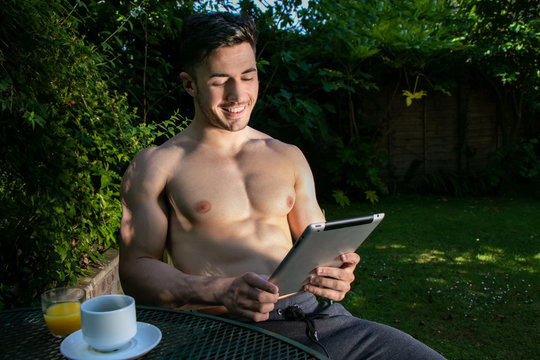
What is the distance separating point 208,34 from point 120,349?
42.9 inches

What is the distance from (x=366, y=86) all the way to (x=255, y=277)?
5825mm

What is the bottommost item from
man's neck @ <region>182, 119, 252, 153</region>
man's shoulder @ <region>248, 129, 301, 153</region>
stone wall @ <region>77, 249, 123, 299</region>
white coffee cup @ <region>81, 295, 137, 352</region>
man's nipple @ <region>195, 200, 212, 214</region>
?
stone wall @ <region>77, 249, 123, 299</region>

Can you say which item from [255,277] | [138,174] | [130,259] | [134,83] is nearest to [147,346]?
[255,277]

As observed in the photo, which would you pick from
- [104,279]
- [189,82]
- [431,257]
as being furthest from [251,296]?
[431,257]

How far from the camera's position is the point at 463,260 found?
4406 mm

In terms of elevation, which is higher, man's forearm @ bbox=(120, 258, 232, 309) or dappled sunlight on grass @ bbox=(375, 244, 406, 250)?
man's forearm @ bbox=(120, 258, 232, 309)

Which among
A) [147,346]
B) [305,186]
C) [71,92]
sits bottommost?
[147,346]

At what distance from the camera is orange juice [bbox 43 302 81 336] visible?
1181 millimetres

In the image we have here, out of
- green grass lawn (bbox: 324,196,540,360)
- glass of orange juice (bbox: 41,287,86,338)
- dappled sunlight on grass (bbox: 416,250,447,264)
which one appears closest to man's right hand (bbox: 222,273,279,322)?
glass of orange juice (bbox: 41,287,86,338)

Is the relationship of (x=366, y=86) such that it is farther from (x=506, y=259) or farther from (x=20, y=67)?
(x=20, y=67)

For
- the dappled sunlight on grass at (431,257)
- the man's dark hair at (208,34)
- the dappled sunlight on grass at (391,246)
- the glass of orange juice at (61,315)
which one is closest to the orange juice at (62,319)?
the glass of orange juice at (61,315)

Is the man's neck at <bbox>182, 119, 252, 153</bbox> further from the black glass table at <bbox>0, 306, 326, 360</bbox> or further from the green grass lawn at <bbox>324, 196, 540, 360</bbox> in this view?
the green grass lawn at <bbox>324, 196, 540, 360</bbox>

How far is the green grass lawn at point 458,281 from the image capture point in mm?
3002

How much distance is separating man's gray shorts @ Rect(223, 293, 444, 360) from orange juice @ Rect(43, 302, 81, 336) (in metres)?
0.60
